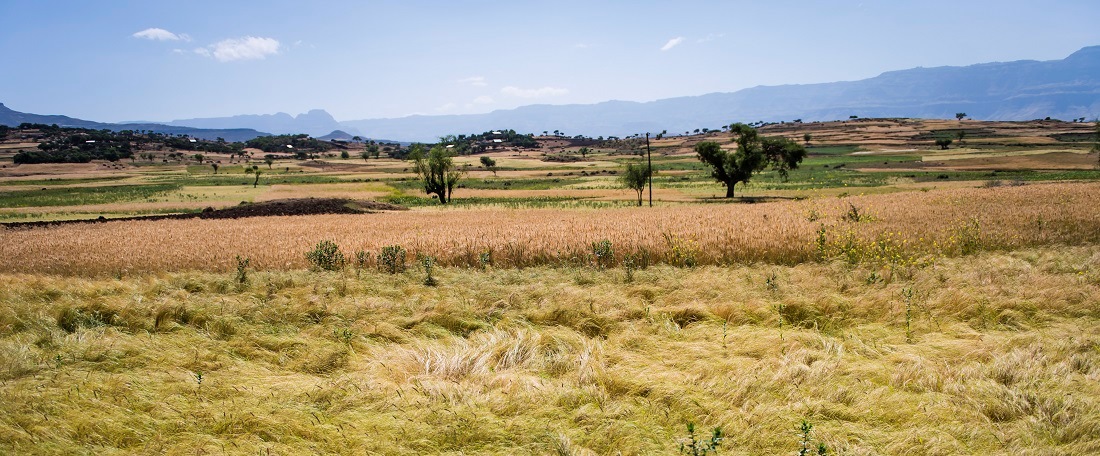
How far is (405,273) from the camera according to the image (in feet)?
43.3

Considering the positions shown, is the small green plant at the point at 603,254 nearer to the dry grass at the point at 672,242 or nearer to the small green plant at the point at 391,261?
the dry grass at the point at 672,242

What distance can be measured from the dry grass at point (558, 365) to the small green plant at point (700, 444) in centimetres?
18

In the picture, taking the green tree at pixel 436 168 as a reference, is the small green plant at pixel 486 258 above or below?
Answer: below

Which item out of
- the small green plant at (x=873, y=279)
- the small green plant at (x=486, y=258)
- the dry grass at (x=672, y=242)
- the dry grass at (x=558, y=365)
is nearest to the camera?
the dry grass at (x=558, y=365)

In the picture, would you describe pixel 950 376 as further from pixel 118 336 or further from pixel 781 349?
pixel 118 336

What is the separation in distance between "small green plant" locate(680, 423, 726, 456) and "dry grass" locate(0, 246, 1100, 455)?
18 centimetres

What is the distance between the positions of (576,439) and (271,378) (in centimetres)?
401

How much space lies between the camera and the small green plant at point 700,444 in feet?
14.2

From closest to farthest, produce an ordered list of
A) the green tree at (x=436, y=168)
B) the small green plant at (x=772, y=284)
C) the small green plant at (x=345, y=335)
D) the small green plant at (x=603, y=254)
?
the small green plant at (x=345, y=335) → the small green plant at (x=772, y=284) → the small green plant at (x=603, y=254) → the green tree at (x=436, y=168)

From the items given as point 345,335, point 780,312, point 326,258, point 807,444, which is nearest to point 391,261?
point 326,258

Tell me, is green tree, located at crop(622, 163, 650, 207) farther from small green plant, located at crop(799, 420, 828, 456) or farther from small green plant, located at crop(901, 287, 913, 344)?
small green plant, located at crop(799, 420, 828, 456)

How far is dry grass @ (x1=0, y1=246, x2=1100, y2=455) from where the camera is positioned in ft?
16.6

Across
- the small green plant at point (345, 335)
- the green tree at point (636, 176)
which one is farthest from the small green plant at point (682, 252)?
the green tree at point (636, 176)

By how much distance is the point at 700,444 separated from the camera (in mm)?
4516
